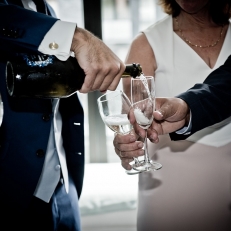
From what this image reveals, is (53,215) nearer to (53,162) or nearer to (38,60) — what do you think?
(53,162)

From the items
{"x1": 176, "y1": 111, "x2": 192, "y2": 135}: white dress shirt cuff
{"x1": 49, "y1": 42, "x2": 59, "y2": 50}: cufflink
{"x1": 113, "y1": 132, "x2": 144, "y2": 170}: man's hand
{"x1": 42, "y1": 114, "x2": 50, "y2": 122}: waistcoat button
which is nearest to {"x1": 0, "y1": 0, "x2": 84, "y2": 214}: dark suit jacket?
{"x1": 42, "y1": 114, "x2": 50, "y2": 122}: waistcoat button

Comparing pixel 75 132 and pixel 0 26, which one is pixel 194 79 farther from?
pixel 0 26

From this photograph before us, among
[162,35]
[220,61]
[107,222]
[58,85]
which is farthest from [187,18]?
[107,222]

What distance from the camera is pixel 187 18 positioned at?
2027mm

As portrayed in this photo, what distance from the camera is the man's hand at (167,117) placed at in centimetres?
142

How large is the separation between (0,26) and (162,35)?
1029 millimetres

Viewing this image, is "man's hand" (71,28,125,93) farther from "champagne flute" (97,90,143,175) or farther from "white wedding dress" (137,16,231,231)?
"white wedding dress" (137,16,231,231)

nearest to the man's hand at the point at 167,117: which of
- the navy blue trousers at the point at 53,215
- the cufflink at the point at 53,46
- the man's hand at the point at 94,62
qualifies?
the man's hand at the point at 94,62

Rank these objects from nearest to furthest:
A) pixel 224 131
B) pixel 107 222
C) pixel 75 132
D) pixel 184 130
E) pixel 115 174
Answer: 1. pixel 184 130
2. pixel 75 132
3. pixel 224 131
4. pixel 107 222
5. pixel 115 174

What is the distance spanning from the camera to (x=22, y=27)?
1.17 m

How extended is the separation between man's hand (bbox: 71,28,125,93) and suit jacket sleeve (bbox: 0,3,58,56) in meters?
0.10

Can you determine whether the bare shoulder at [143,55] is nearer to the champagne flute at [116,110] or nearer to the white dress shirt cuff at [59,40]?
the champagne flute at [116,110]

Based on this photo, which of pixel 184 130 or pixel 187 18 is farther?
pixel 187 18

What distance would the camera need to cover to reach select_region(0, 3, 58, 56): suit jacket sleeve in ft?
3.78
